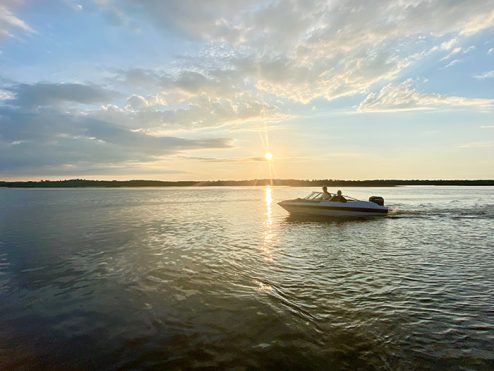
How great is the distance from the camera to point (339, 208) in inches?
1272

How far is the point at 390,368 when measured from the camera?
600 cm

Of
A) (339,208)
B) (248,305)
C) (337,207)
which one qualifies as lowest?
(248,305)

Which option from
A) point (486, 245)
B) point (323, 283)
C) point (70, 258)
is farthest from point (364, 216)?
point (70, 258)

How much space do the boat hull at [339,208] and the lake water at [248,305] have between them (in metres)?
13.3

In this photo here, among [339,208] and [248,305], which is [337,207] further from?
[248,305]

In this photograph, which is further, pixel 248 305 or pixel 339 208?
pixel 339 208

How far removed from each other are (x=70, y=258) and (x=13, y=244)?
6.61 m

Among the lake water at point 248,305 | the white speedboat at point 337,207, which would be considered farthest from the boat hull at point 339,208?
the lake water at point 248,305

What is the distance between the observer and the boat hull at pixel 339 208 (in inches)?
1272

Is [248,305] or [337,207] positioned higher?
[337,207]

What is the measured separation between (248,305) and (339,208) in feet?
81.1

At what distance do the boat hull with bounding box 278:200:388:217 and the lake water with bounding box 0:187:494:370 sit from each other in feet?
43.6

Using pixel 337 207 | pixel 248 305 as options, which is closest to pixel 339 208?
pixel 337 207

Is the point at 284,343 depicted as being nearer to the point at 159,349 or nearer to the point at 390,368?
the point at 390,368
